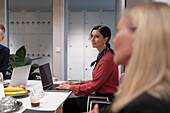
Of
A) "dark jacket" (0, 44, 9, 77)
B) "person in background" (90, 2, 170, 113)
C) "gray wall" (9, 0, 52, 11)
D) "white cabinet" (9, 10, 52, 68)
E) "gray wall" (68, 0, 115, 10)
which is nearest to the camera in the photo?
"person in background" (90, 2, 170, 113)

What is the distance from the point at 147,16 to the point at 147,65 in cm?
16

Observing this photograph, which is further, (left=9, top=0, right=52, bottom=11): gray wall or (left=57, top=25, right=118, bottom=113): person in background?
(left=9, top=0, right=52, bottom=11): gray wall

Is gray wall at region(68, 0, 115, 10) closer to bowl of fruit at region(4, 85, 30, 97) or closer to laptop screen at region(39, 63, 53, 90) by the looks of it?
laptop screen at region(39, 63, 53, 90)

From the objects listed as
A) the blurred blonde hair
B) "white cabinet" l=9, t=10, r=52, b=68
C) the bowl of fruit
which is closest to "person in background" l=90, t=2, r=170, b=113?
the blurred blonde hair

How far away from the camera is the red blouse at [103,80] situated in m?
2.00

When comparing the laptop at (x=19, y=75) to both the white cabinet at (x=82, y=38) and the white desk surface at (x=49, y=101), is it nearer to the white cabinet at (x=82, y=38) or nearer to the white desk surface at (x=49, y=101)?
the white desk surface at (x=49, y=101)

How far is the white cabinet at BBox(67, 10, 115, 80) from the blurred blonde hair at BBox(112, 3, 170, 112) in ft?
15.8

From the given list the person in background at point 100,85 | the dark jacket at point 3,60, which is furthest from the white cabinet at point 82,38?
the person in background at point 100,85

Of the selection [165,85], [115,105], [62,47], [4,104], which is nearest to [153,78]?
[165,85]

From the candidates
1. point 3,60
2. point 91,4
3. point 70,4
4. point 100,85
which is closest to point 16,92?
point 100,85

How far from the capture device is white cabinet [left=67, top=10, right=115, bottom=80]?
539 centimetres

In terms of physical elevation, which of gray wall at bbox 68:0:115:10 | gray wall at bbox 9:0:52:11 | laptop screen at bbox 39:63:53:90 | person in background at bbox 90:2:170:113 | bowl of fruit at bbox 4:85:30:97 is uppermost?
gray wall at bbox 68:0:115:10

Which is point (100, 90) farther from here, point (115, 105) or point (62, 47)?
point (62, 47)

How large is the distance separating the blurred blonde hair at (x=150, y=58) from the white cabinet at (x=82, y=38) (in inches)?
189
